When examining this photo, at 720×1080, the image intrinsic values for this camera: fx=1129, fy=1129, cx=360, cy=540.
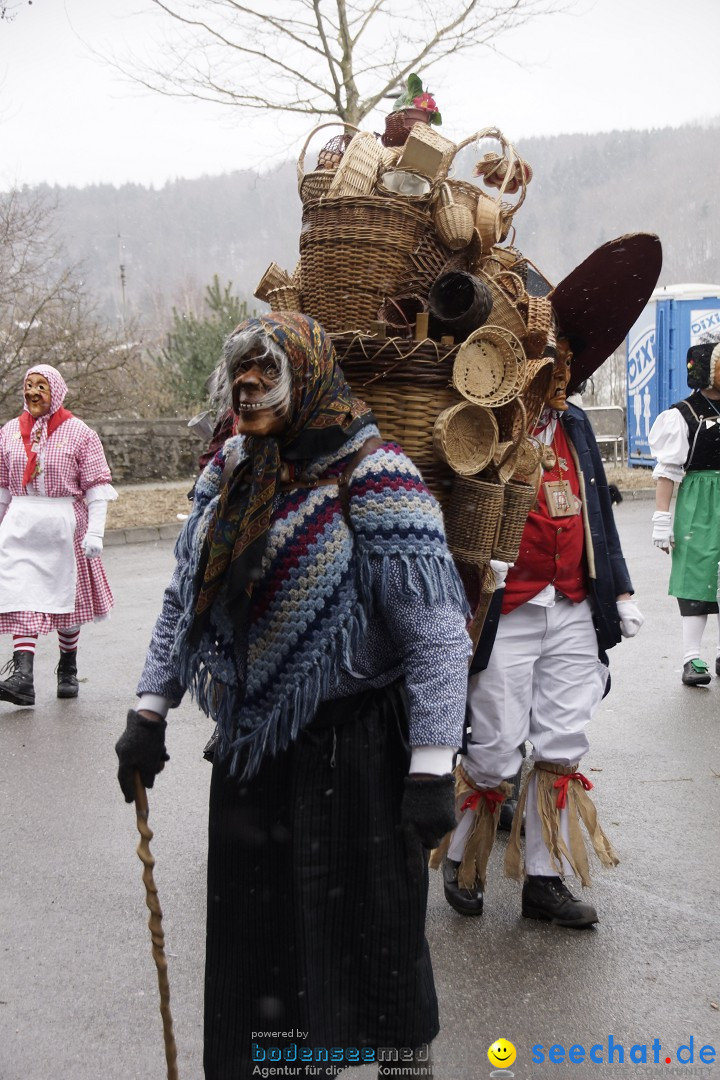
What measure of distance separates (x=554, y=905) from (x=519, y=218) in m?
105

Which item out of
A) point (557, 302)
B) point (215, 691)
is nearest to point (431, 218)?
point (557, 302)

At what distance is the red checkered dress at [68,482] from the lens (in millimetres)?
6867

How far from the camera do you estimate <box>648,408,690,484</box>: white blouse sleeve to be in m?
6.58

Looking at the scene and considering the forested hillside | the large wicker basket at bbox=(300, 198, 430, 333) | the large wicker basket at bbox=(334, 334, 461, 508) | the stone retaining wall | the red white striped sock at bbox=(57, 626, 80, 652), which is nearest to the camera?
the large wicker basket at bbox=(334, 334, 461, 508)

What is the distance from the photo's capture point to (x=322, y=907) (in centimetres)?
241

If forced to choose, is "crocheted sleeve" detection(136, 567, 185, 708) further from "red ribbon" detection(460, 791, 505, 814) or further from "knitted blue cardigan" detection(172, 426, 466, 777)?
"red ribbon" detection(460, 791, 505, 814)

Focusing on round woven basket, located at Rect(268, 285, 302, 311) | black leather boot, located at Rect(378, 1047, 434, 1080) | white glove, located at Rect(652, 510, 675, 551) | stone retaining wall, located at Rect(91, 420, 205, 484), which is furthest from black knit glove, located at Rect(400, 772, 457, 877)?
stone retaining wall, located at Rect(91, 420, 205, 484)

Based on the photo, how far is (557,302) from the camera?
3.68m

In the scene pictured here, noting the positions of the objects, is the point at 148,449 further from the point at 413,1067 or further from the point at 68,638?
the point at 413,1067

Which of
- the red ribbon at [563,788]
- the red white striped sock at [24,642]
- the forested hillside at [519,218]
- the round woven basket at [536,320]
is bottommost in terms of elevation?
the red white striped sock at [24,642]

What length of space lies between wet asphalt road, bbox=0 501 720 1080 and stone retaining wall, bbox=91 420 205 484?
13.8m

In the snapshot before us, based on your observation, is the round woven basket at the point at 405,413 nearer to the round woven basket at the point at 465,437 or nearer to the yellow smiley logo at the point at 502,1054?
the round woven basket at the point at 465,437

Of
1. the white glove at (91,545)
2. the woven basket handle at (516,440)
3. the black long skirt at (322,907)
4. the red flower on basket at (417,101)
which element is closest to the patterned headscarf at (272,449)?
the black long skirt at (322,907)

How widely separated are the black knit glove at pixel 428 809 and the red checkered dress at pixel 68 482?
484 cm
